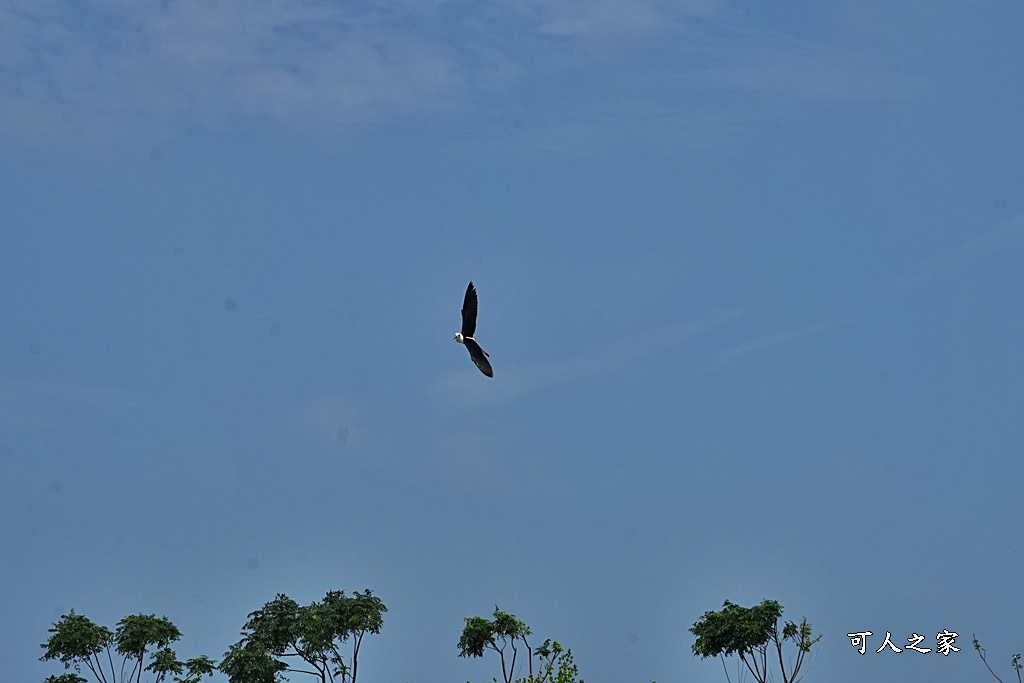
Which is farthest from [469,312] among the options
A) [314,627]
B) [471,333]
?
[314,627]

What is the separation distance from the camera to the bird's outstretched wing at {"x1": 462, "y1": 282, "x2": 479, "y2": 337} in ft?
87.3

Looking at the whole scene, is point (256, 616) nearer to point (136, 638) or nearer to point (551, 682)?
point (136, 638)

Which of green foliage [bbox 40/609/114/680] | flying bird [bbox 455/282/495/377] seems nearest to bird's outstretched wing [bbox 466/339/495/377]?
flying bird [bbox 455/282/495/377]

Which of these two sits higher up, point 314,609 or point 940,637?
point 314,609

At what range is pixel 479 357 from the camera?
2603cm

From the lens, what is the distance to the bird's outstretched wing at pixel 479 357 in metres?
25.8

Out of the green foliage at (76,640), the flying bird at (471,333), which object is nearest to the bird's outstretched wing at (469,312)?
the flying bird at (471,333)

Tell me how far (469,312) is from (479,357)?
1133mm

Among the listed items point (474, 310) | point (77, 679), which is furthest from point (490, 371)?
point (77, 679)

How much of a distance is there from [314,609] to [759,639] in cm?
1619

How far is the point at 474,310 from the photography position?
87.5ft

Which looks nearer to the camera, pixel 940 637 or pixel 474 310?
pixel 474 310

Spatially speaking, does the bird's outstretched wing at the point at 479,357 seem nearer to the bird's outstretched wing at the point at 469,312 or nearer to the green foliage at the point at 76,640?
the bird's outstretched wing at the point at 469,312

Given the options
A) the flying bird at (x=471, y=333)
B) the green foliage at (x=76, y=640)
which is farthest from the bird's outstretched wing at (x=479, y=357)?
the green foliage at (x=76, y=640)
